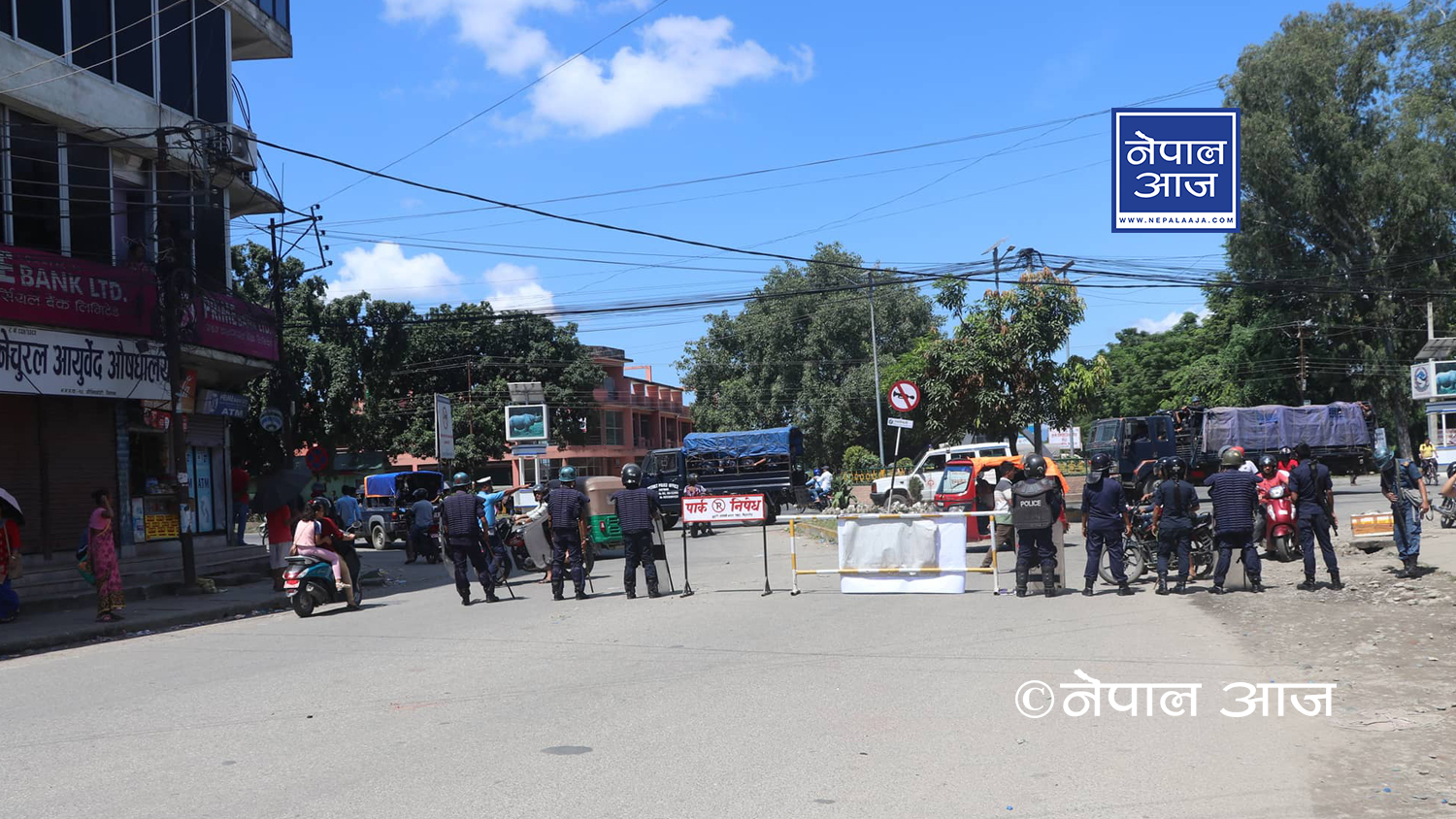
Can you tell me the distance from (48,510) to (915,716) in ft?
53.9

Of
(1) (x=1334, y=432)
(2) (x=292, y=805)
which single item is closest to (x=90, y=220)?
(2) (x=292, y=805)

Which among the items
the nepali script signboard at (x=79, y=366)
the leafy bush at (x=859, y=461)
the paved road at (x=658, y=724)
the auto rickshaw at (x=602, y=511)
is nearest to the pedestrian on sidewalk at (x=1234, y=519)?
the paved road at (x=658, y=724)

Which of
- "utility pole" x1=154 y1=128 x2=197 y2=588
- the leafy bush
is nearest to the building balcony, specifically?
"utility pole" x1=154 y1=128 x2=197 y2=588

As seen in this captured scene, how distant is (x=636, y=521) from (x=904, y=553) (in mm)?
3527

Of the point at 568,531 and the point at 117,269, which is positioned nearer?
the point at 568,531

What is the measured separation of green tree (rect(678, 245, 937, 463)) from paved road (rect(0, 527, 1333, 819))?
42537 millimetres

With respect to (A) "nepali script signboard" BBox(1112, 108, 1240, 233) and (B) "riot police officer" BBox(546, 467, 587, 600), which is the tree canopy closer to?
(B) "riot police officer" BBox(546, 467, 587, 600)

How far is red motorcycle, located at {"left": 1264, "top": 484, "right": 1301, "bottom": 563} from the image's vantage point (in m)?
16.5

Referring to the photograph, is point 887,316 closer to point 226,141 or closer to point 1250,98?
point 1250,98

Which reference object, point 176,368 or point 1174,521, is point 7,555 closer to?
point 176,368

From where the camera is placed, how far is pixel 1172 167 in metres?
11.0

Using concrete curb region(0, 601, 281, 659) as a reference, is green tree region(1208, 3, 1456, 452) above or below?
above

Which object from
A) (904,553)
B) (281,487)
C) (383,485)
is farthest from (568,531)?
(383,485)

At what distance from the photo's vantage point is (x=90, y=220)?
19781 millimetres
